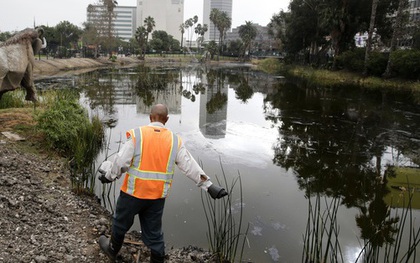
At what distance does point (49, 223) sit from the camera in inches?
164

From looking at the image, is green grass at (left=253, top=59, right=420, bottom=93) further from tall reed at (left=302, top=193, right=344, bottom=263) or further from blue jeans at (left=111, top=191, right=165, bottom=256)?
blue jeans at (left=111, top=191, right=165, bottom=256)

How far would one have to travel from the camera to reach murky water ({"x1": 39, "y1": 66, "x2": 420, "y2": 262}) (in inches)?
196

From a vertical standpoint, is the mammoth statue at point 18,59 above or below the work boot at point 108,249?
above

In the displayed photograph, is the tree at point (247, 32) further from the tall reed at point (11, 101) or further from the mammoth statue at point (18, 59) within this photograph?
the mammoth statue at point (18, 59)

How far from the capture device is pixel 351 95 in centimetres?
2058

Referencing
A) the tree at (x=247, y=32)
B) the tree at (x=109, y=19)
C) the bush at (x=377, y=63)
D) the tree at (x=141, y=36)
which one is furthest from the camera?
the tree at (x=247, y=32)

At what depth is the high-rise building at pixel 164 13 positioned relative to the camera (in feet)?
431

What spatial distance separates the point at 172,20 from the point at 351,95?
400ft

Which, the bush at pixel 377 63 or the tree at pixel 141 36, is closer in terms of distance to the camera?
the bush at pixel 377 63

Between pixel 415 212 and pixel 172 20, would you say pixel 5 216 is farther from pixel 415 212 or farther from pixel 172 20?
pixel 172 20

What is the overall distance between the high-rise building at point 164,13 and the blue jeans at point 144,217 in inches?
5259

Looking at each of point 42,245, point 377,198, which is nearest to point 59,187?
point 42,245

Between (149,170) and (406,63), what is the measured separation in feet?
79.2

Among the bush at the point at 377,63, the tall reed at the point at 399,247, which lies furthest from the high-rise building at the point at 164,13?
the tall reed at the point at 399,247
